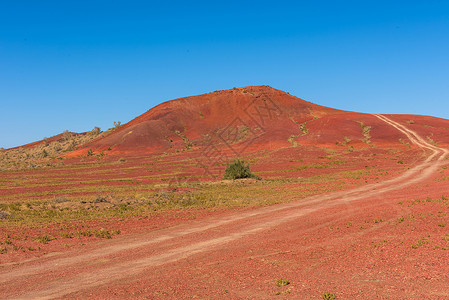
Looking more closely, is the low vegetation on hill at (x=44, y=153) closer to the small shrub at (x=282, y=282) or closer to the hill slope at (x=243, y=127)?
the hill slope at (x=243, y=127)

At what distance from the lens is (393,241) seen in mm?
12172

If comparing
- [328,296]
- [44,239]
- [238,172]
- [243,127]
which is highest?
[243,127]

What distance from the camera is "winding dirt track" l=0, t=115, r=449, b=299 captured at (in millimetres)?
9297

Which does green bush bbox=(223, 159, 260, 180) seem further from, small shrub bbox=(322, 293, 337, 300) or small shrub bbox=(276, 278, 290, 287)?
small shrub bbox=(322, 293, 337, 300)

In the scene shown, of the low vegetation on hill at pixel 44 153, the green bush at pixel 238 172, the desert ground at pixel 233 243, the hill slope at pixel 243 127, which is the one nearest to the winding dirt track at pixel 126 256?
the desert ground at pixel 233 243

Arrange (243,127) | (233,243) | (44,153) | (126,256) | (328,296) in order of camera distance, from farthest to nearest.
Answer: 1. (243,127)
2. (44,153)
3. (233,243)
4. (126,256)
5. (328,296)

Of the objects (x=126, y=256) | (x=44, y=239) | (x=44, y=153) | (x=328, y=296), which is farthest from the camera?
(x=44, y=153)

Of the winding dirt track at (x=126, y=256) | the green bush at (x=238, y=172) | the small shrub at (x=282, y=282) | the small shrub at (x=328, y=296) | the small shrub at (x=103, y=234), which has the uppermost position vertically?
the green bush at (x=238, y=172)

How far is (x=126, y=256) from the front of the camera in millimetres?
12023

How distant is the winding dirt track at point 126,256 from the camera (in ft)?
30.5

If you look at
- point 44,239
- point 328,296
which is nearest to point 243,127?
point 44,239

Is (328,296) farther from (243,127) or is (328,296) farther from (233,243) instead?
(243,127)

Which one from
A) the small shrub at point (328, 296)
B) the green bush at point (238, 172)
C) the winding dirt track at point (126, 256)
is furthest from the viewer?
the green bush at point (238, 172)

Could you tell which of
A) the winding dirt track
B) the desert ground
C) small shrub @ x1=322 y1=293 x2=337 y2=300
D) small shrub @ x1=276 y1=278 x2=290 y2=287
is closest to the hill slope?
the desert ground
